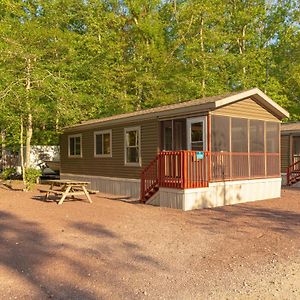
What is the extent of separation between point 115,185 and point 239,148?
578 cm

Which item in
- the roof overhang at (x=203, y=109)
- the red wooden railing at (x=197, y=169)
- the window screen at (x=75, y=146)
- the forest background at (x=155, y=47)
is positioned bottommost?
the red wooden railing at (x=197, y=169)

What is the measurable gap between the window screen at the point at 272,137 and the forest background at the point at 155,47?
36.3ft

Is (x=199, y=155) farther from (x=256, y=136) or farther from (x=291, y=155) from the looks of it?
(x=291, y=155)

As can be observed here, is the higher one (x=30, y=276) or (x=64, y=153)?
(x=64, y=153)

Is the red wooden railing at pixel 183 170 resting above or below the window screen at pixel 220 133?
below

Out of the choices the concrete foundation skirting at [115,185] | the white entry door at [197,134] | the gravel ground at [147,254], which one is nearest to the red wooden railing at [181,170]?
the white entry door at [197,134]

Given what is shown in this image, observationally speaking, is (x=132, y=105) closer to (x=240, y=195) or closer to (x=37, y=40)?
(x=37, y=40)

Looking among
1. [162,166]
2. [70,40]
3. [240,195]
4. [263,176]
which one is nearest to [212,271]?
[162,166]

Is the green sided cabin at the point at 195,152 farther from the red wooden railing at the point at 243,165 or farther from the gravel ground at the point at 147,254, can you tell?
the gravel ground at the point at 147,254

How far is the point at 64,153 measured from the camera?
826 inches

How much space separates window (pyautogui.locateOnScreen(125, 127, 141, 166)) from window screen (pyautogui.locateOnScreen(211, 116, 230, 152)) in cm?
348

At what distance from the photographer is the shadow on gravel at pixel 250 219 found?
894 centimetres

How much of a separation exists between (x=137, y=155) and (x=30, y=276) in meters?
10.4

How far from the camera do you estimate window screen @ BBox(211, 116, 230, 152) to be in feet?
42.5
